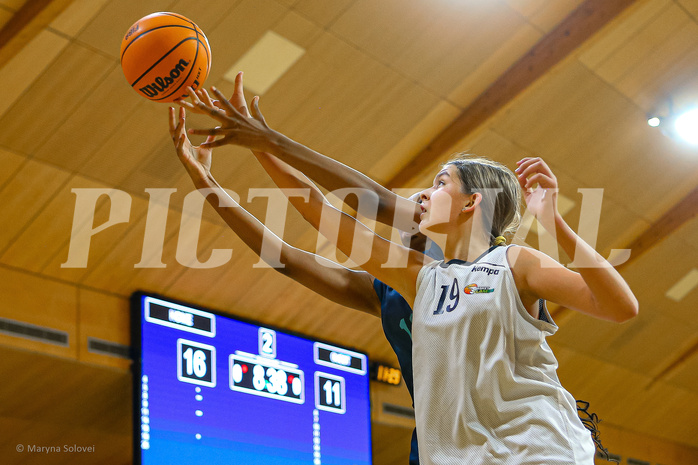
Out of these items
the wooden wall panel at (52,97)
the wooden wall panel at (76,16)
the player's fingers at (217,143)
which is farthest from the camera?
the wooden wall panel at (52,97)

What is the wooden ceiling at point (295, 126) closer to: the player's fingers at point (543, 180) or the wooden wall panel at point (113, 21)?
the wooden wall panel at point (113, 21)

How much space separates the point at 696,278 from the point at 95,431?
9.63 m

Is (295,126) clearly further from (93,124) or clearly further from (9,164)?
(9,164)

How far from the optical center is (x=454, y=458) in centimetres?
230

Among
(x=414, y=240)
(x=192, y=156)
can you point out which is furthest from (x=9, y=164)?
(x=414, y=240)

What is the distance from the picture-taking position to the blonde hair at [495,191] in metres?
2.72

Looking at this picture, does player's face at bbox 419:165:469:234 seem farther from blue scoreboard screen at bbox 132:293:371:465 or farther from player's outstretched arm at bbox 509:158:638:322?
blue scoreboard screen at bbox 132:293:371:465

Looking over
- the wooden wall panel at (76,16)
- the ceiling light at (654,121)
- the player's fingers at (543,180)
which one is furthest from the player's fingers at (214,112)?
the ceiling light at (654,121)

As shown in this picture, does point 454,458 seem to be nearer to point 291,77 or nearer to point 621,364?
point 291,77

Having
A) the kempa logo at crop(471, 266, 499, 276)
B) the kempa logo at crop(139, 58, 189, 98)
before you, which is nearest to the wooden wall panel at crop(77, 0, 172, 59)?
the kempa logo at crop(139, 58, 189, 98)

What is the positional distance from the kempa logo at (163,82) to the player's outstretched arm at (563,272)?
2.27 metres

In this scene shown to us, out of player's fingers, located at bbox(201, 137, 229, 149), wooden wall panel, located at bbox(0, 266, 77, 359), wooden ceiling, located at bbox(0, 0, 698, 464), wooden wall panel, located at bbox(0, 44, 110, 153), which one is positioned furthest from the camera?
wooden wall panel, located at bbox(0, 266, 77, 359)

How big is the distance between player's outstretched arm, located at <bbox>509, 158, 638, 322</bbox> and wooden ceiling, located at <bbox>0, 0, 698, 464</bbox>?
18.3ft

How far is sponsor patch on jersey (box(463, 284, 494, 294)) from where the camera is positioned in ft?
7.85
